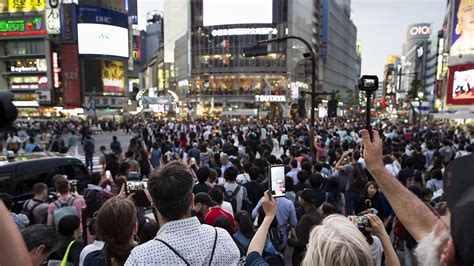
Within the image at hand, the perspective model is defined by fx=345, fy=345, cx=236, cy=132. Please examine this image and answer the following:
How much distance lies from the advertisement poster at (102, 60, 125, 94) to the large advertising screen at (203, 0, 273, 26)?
22.1m

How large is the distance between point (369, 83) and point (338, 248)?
190 cm

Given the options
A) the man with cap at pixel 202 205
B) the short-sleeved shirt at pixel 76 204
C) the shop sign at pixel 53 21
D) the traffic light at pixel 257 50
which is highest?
the shop sign at pixel 53 21

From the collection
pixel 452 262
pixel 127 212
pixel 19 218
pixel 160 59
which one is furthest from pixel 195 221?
pixel 160 59

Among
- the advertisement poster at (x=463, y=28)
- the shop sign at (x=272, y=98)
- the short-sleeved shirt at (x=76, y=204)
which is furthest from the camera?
the shop sign at (x=272, y=98)

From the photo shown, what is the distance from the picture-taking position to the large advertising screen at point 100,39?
218 feet

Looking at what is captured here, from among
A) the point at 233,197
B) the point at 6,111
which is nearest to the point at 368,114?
the point at 6,111

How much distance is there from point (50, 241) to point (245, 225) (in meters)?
1.98

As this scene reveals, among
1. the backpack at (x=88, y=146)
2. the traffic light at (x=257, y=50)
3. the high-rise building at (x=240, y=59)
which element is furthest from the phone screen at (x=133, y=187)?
the high-rise building at (x=240, y=59)

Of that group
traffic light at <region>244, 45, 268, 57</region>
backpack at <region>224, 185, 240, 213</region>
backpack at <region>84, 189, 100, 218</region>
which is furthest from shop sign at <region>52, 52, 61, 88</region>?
backpack at <region>224, 185, 240, 213</region>

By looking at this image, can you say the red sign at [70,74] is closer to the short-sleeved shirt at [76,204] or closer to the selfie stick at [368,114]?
the short-sleeved shirt at [76,204]

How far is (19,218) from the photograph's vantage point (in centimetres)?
495

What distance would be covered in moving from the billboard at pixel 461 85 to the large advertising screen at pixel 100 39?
59.0 meters

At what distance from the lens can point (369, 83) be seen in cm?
301

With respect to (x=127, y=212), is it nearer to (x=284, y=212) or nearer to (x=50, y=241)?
(x=50, y=241)
